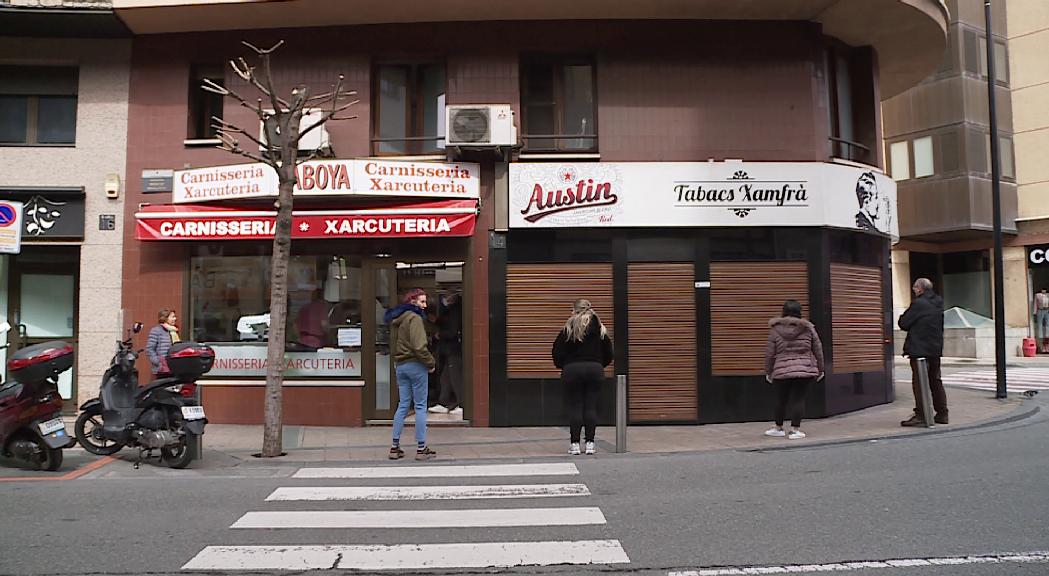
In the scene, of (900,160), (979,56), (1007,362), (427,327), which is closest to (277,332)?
(427,327)

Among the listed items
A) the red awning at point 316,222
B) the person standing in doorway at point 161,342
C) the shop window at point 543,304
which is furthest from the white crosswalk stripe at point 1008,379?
the person standing in doorway at point 161,342

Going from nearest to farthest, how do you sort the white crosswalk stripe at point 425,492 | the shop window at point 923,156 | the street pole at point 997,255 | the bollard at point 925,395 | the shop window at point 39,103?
1. the white crosswalk stripe at point 425,492
2. the bollard at point 925,395
3. the shop window at point 39,103
4. the street pole at point 997,255
5. the shop window at point 923,156

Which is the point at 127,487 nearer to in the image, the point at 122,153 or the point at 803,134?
the point at 122,153

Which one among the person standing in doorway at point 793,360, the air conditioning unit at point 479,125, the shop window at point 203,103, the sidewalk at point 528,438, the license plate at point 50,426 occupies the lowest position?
the sidewalk at point 528,438

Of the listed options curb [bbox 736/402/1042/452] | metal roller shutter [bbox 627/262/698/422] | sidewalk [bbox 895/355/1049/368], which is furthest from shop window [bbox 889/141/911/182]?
metal roller shutter [bbox 627/262/698/422]

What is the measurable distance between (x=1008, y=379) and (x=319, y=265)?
14602 mm

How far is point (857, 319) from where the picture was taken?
1226cm

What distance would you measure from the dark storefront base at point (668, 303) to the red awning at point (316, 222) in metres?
0.79

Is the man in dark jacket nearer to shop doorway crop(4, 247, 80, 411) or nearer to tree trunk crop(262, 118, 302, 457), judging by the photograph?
tree trunk crop(262, 118, 302, 457)

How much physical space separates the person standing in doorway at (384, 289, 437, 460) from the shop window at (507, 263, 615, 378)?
98.6 inches

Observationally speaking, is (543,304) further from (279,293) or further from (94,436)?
(94,436)

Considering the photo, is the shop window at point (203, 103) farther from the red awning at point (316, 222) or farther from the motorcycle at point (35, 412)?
the motorcycle at point (35, 412)

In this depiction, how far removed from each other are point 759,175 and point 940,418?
4156 mm

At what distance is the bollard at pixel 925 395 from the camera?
33.5ft
